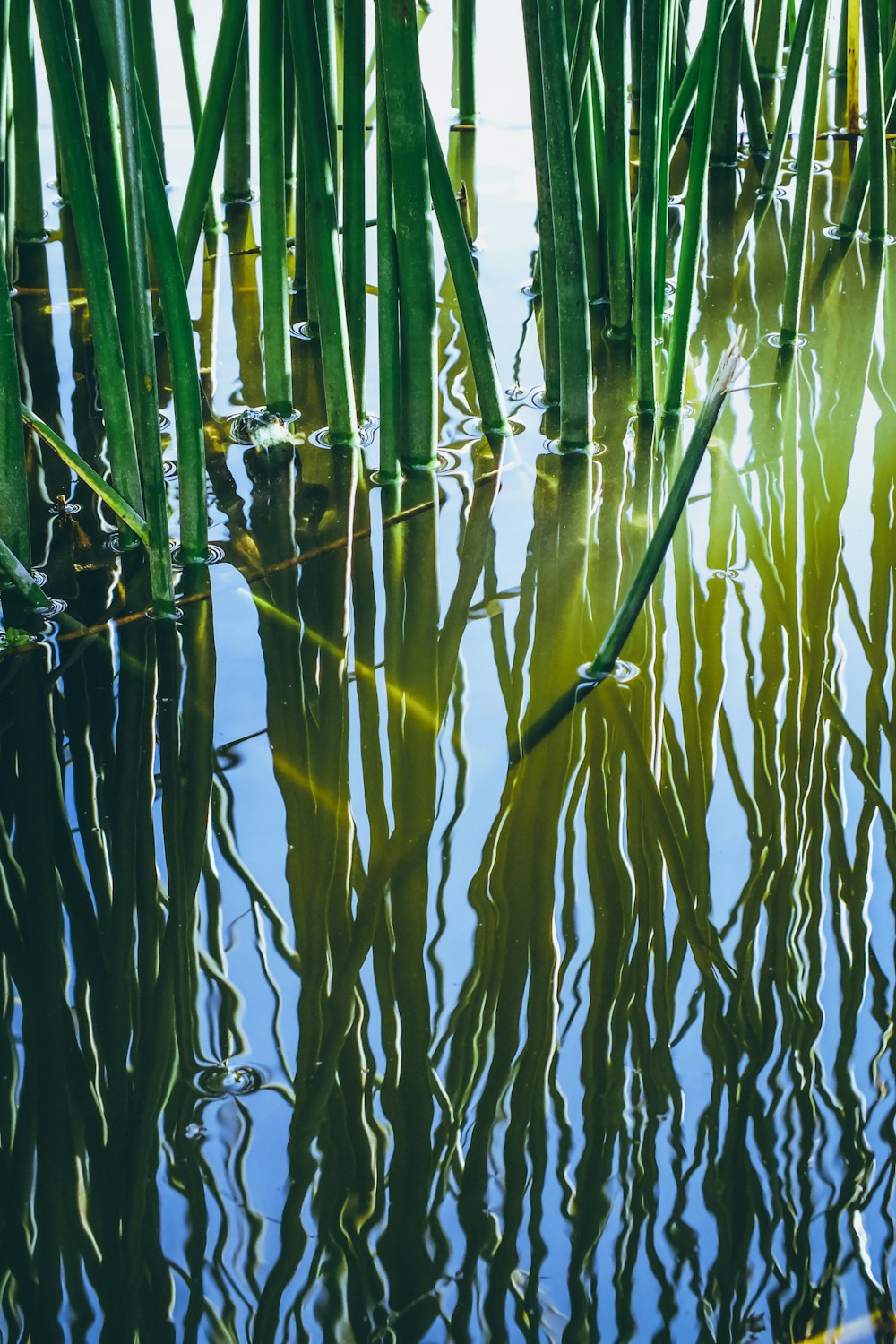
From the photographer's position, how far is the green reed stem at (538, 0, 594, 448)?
4.83 feet

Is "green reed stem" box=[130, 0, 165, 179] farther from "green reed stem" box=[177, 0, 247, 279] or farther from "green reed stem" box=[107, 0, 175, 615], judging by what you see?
"green reed stem" box=[107, 0, 175, 615]

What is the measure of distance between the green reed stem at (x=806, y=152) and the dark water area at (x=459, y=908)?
20 cm

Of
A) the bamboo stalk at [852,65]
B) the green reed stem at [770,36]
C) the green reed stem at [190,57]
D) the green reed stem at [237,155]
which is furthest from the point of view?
the green reed stem at [770,36]

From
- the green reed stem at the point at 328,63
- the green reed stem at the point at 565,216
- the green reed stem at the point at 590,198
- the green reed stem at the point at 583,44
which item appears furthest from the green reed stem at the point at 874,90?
the green reed stem at the point at 328,63

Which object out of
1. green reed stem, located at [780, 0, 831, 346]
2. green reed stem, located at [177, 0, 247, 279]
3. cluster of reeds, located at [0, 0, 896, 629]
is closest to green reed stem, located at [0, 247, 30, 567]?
cluster of reeds, located at [0, 0, 896, 629]

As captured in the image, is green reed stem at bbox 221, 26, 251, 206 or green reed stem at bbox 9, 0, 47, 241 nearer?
green reed stem at bbox 9, 0, 47, 241

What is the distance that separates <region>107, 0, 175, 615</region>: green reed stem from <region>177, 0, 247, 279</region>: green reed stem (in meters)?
0.23

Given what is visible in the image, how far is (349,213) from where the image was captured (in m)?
1.57

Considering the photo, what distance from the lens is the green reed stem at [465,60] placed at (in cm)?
252

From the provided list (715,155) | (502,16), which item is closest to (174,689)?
(715,155)

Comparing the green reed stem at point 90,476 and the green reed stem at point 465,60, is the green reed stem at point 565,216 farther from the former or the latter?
the green reed stem at point 465,60

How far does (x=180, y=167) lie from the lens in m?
2.59

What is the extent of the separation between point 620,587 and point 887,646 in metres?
0.31

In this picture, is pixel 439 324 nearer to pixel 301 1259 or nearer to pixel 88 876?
pixel 88 876
